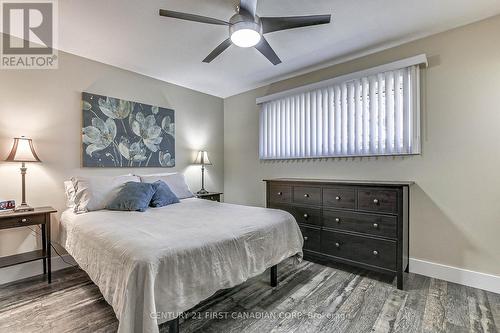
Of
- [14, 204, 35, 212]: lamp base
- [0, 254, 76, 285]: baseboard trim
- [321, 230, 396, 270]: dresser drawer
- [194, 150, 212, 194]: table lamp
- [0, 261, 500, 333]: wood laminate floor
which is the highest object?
[194, 150, 212, 194]: table lamp

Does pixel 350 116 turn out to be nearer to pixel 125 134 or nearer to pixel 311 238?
pixel 311 238

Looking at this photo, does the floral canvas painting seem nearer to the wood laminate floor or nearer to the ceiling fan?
the wood laminate floor

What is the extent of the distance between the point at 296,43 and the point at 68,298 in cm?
344

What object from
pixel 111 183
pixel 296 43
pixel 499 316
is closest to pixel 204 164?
pixel 111 183

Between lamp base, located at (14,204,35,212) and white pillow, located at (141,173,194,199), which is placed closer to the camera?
lamp base, located at (14,204,35,212)

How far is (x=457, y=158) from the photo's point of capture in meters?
2.43

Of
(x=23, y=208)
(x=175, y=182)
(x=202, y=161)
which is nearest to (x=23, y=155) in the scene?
(x=23, y=208)

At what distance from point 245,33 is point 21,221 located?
270cm

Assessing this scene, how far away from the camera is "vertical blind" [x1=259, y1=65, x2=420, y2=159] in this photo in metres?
2.65

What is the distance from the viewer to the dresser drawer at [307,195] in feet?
9.36

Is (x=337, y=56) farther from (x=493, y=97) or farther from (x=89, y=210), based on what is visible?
(x=89, y=210)

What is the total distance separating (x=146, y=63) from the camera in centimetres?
324

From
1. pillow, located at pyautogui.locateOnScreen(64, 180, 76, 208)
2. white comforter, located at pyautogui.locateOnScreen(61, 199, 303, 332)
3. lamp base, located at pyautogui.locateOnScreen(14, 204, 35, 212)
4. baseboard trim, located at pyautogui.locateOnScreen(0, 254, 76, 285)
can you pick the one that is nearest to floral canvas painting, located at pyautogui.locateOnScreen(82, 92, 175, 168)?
pillow, located at pyautogui.locateOnScreen(64, 180, 76, 208)

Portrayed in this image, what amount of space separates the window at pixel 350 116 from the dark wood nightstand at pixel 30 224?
298 cm
